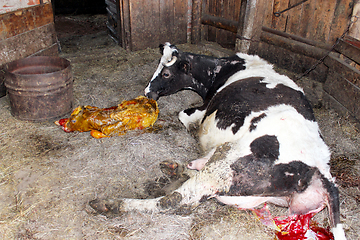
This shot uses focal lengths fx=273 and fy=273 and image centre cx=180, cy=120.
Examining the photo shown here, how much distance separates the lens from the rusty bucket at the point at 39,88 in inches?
147

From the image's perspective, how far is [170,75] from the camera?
4.25 m

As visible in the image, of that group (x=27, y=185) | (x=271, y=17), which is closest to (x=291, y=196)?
(x=27, y=185)

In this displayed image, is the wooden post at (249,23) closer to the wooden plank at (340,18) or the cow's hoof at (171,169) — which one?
the wooden plank at (340,18)

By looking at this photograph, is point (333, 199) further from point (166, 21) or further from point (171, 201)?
point (166, 21)

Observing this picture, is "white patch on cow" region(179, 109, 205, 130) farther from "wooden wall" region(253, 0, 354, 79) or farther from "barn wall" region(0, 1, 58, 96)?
"barn wall" region(0, 1, 58, 96)

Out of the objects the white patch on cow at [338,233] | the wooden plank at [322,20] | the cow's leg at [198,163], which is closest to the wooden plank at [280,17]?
the wooden plank at [322,20]

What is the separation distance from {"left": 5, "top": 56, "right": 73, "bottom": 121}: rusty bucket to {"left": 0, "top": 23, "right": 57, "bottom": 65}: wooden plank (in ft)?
3.17

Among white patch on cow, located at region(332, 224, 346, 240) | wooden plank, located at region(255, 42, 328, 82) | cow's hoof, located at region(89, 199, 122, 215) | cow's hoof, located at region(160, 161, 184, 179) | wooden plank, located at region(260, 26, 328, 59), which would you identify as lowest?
cow's hoof, located at region(160, 161, 184, 179)

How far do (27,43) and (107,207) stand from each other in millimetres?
4253

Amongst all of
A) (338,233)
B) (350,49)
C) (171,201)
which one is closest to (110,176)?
(171,201)

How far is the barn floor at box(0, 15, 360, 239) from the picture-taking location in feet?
8.03

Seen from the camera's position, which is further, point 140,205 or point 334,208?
point 140,205

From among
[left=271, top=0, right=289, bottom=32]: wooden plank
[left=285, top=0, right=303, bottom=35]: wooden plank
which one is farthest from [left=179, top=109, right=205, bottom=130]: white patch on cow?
[left=271, top=0, right=289, bottom=32]: wooden plank

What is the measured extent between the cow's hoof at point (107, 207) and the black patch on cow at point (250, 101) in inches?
53.0
